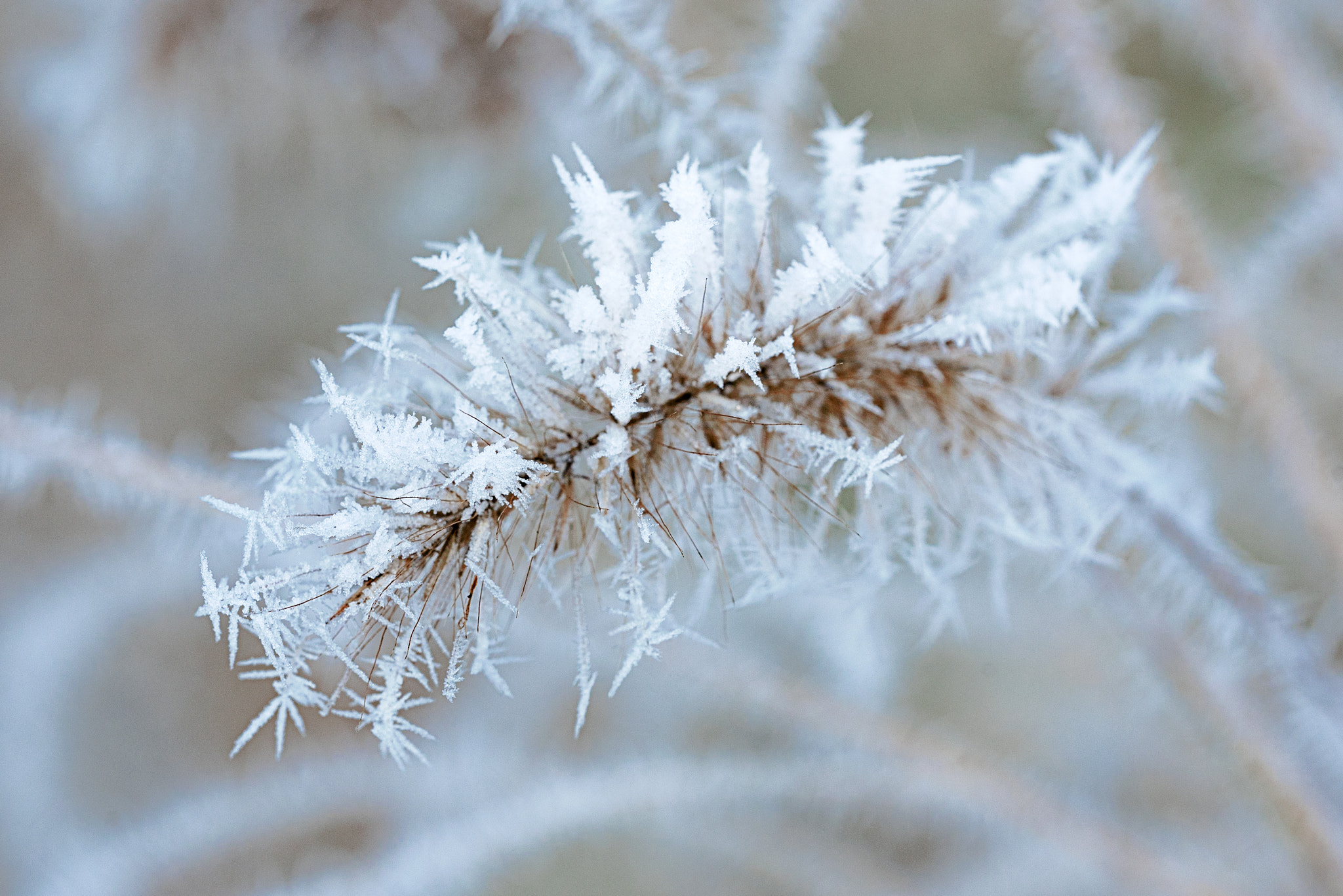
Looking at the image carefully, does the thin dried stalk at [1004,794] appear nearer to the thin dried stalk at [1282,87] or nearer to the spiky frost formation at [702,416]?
the spiky frost formation at [702,416]

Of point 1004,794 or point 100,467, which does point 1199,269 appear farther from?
point 100,467

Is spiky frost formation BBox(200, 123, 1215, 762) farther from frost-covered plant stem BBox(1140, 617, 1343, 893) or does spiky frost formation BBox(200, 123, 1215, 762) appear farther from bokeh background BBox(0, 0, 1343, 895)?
bokeh background BBox(0, 0, 1343, 895)

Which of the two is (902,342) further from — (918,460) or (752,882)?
(752,882)

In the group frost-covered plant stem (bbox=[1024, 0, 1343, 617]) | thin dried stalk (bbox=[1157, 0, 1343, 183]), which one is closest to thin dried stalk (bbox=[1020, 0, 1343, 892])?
frost-covered plant stem (bbox=[1024, 0, 1343, 617])

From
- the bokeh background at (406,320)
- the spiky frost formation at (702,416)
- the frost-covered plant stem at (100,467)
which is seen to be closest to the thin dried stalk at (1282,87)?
the bokeh background at (406,320)

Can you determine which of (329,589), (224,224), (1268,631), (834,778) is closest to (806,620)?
(834,778)

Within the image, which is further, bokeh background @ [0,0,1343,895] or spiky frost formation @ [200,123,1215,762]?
bokeh background @ [0,0,1343,895]
